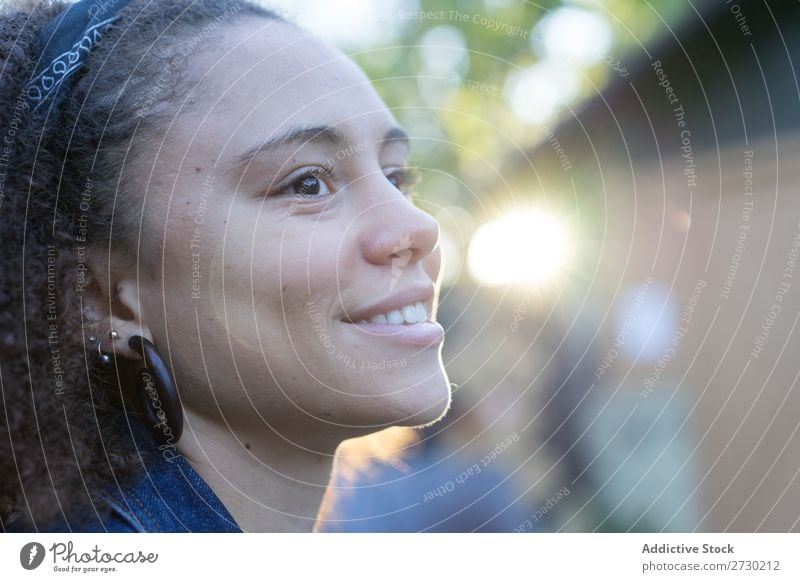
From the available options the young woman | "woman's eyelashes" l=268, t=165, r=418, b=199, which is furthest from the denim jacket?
"woman's eyelashes" l=268, t=165, r=418, b=199

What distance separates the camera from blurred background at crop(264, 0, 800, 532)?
841 mm

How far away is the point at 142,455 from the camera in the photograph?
24.6 inches

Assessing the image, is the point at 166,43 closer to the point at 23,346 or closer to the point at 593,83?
the point at 23,346

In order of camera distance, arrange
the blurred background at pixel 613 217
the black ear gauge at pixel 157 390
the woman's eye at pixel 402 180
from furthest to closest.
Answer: the blurred background at pixel 613 217 < the woman's eye at pixel 402 180 < the black ear gauge at pixel 157 390

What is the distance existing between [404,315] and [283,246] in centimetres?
14

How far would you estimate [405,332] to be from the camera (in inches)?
25.6

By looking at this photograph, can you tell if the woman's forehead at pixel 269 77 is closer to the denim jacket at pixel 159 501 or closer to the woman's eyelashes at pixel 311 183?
the woman's eyelashes at pixel 311 183

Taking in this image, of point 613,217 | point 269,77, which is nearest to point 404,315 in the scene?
point 269,77

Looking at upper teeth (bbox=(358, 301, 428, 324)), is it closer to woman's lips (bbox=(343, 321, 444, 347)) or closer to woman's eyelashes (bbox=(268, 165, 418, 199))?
woman's lips (bbox=(343, 321, 444, 347))

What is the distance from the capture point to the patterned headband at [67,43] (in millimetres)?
602

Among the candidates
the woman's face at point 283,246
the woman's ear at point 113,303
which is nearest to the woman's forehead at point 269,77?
the woman's face at point 283,246

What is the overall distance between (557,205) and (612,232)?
0.47ft

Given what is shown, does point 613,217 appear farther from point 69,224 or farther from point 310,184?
point 69,224

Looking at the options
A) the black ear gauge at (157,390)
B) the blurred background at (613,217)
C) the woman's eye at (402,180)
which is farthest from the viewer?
the blurred background at (613,217)
